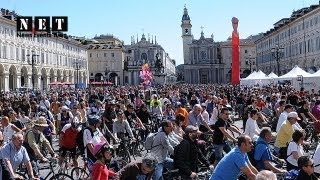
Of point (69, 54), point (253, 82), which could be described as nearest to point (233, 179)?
→ point (253, 82)

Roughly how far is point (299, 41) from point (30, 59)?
41150 millimetres

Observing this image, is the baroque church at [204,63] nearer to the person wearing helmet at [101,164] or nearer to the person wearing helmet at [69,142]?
the person wearing helmet at [69,142]

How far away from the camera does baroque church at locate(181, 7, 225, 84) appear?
486ft

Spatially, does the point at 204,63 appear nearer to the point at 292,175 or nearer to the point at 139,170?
the point at 292,175

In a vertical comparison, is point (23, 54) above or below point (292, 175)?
above

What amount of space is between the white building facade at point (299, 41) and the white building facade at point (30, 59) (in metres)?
34.7

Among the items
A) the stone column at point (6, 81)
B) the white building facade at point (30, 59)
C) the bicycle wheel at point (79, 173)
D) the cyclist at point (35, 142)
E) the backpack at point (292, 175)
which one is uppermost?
the white building facade at point (30, 59)

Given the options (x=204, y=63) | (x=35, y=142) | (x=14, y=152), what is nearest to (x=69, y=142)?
(x=35, y=142)

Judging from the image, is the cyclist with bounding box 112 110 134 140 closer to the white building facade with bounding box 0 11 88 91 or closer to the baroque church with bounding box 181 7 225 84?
the white building facade with bounding box 0 11 88 91

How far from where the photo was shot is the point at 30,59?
269 ft

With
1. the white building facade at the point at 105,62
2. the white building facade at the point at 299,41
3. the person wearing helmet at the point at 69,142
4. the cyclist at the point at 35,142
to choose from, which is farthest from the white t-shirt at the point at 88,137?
the white building facade at the point at 105,62

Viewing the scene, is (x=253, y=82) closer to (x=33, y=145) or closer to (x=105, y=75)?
(x=33, y=145)

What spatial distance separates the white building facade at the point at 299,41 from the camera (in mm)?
70562

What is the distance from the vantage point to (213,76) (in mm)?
148375
